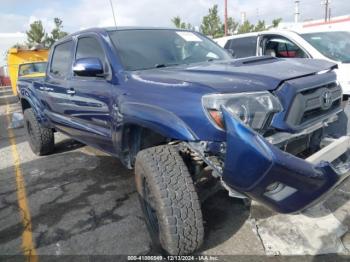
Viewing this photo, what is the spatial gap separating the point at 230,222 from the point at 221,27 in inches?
950

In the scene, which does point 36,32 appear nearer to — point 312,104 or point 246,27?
point 246,27

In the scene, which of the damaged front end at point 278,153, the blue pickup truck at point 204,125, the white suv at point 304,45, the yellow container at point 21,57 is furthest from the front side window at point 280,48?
the yellow container at point 21,57

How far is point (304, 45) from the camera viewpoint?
20.5 ft

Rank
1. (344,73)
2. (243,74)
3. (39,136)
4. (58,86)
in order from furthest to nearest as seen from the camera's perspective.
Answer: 1. (39,136)
2. (344,73)
3. (58,86)
4. (243,74)

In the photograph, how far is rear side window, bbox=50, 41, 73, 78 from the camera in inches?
178

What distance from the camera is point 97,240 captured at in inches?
127

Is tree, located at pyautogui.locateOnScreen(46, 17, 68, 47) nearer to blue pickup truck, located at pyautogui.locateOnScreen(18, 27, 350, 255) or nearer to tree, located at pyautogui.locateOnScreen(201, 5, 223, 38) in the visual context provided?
tree, located at pyautogui.locateOnScreen(201, 5, 223, 38)

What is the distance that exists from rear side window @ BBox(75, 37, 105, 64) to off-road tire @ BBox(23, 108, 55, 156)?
2.05 meters

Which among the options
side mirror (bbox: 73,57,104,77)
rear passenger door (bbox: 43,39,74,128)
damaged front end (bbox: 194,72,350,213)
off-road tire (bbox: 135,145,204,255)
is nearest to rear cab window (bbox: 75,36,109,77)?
side mirror (bbox: 73,57,104,77)

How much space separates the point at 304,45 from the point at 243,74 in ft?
13.8

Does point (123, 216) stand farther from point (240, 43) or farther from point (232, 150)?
point (240, 43)

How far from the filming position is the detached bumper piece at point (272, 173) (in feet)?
6.98

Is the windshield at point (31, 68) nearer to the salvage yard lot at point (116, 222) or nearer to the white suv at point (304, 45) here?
the white suv at point (304, 45)

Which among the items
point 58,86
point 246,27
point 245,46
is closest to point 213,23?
point 246,27
